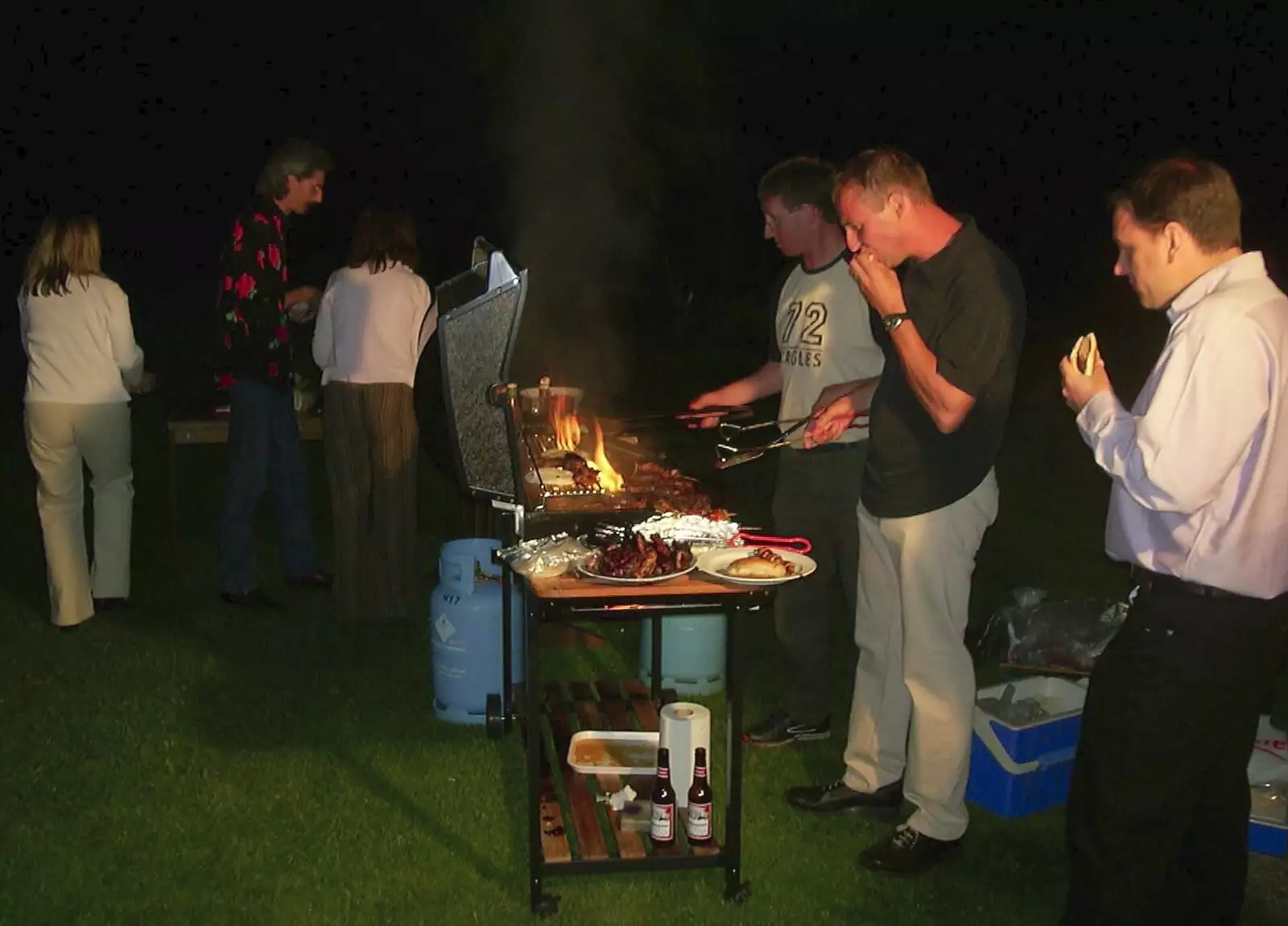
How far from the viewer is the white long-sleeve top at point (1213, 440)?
7.38 ft

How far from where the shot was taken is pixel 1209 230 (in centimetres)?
236

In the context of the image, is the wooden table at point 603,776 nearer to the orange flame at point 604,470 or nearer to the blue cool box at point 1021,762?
the orange flame at point 604,470

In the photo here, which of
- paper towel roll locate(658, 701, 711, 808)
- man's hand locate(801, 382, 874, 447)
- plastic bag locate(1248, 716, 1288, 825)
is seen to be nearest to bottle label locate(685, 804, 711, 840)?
paper towel roll locate(658, 701, 711, 808)

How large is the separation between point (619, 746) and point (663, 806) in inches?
20.2

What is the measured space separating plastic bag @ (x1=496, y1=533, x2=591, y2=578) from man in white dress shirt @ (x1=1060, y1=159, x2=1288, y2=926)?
4.31ft

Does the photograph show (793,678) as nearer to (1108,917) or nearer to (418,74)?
(1108,917)

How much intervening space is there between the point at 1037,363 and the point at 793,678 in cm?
1227

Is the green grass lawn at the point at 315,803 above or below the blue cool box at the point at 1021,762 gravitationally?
below

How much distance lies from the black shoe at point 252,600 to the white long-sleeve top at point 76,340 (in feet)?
3.65

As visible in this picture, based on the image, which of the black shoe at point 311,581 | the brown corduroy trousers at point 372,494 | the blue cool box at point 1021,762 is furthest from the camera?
the black shoe at point 311,581

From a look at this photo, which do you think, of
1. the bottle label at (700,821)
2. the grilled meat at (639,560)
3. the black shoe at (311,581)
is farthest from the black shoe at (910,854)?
the black shoe at (311,581)

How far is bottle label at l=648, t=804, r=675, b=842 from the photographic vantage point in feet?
10.6

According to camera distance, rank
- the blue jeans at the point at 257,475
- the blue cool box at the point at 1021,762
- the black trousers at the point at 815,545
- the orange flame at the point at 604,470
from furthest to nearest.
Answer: the blue jeans at the point at 257,475
the black trousers at the point at 815,545
the orange flame at the point at 604,470
the blue cool box at the point at 1021,762

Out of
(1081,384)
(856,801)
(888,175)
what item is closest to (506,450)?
(888,175)
